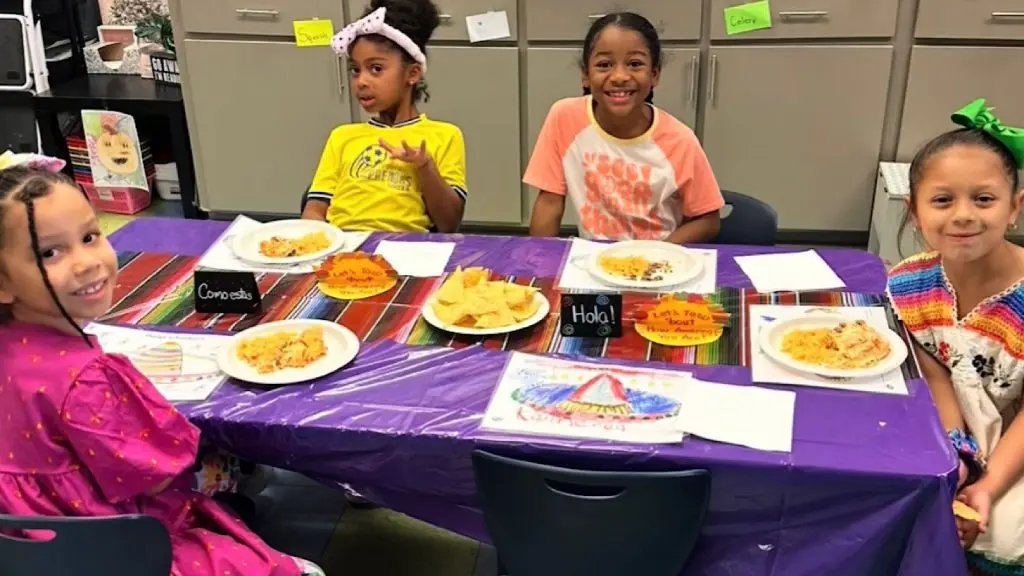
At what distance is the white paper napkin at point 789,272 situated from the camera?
1753 millimetres

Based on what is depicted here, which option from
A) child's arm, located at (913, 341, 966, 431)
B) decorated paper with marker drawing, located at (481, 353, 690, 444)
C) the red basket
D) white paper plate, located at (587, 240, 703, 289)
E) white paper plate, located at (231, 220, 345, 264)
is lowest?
the red basket

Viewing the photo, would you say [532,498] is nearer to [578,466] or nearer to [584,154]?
[578,466]

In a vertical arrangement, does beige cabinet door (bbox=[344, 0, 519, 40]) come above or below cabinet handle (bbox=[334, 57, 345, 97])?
above

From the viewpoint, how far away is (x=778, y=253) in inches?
74.7

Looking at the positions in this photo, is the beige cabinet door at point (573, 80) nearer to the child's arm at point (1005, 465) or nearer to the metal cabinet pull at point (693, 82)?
the metal cabinet pull at point (693, 82)

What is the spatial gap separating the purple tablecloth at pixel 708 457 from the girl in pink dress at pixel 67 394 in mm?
120

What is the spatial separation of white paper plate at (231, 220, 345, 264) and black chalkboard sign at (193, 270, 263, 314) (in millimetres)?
197

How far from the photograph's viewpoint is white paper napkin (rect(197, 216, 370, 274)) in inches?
73.6

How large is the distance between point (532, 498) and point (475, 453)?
10 centimetres

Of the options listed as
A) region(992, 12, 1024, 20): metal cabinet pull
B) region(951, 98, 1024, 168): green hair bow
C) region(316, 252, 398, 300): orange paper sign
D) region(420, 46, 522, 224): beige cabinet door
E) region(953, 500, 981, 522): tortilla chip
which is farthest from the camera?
region(420, 46, 522, 224): beige cabinet door

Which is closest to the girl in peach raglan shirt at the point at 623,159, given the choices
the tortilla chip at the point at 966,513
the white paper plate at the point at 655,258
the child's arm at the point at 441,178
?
the child's arm at the point at 441,178

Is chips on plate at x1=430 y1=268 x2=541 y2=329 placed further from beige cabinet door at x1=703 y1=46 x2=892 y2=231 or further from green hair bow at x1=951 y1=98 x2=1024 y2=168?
beige cabinet door at x1=703 y1=46 x2=892 y2=231

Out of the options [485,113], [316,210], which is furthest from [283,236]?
[485,113]

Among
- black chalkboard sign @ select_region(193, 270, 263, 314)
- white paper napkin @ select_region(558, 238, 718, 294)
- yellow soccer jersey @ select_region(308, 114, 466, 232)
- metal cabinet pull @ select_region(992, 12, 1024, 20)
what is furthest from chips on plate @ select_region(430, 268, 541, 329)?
metal cabinet pull @ select_region(992, 12, 1024, 20)
